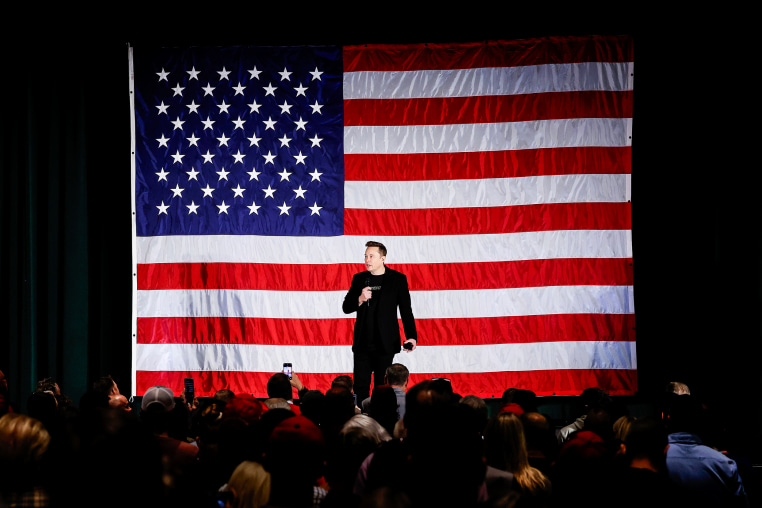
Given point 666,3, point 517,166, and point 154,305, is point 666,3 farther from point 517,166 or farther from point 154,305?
point 154,305

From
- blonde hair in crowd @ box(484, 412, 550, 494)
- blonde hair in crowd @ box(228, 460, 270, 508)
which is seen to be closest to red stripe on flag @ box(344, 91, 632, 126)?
blonde hair in crowd @ box(484, 412, 550, 494)

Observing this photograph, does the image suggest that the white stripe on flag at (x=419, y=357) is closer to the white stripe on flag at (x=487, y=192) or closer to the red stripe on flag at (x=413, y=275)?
the red stripe on flag at (x=413, y=275)

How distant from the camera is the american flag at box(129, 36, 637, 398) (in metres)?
7.93

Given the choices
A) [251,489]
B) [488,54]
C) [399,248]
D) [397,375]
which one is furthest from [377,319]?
[251,489]

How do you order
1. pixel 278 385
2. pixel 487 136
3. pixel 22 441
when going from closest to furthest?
pixel 22 441, pixel 278 385, pixel 487 136

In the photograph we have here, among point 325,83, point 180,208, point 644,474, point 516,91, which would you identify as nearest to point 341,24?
point 325,83

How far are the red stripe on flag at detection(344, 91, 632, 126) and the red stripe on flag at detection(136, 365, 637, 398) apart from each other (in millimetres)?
2598

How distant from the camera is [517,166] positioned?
8.01 meters

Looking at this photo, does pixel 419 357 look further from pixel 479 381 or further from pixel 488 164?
pixel 488 164

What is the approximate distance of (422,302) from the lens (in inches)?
315

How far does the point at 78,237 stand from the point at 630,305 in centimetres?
568

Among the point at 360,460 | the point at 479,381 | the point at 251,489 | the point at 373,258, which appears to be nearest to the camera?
the point at 251,489

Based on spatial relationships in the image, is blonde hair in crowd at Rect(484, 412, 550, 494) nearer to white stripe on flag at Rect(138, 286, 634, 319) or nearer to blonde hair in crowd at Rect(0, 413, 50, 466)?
blonde hair in crowd at Rect(0, 413, 50, 466)

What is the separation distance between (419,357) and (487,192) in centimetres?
182
